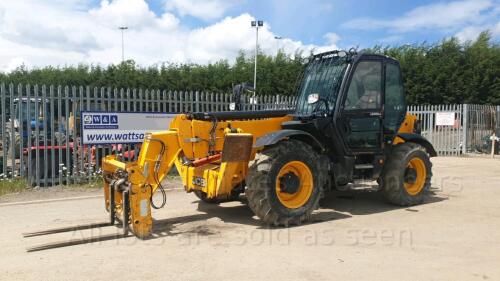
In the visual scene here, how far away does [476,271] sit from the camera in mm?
4871

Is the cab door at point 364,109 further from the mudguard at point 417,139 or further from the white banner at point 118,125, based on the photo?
the white banner at point 118,125

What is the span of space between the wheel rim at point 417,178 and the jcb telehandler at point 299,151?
17 millimetres

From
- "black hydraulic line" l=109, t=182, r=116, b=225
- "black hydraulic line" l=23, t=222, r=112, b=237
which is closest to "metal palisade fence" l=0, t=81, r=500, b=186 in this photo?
"black hydraulic line" l=109, t=182, r=116, b=225

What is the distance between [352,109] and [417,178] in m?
1.91

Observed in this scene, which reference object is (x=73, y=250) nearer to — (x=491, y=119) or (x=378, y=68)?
(x=378, y=68)

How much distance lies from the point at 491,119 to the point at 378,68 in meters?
15.9

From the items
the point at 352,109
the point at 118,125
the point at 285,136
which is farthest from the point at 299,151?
the point at 118,125

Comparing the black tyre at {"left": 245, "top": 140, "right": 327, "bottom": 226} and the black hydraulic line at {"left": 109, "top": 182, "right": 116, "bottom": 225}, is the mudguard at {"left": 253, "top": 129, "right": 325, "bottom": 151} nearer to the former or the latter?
the black tyre at {"left": 245, "top": 140, "right": 327, "bottom": 226}

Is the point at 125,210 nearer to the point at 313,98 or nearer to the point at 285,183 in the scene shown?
the point at 285,183

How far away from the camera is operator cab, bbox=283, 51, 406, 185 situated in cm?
744

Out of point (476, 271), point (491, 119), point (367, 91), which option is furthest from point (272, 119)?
point (491, 119)

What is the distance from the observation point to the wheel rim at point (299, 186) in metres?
6.72

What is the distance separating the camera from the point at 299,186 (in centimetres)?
687

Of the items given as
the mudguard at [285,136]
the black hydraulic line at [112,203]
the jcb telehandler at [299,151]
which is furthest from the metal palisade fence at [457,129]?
the black hydraulic line at [112,203]
